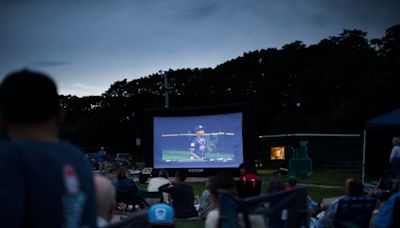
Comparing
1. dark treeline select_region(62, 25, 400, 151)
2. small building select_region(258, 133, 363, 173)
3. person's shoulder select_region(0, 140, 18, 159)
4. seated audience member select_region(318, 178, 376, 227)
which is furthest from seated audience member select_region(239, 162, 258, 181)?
dark treeline select_region(62, 25, 400, 151)

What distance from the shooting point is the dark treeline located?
3978cm

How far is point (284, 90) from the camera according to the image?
57.5 m

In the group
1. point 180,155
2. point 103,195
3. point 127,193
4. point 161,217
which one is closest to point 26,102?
point 103,195

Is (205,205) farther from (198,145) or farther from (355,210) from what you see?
(198,145)

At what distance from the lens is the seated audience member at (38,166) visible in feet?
5.85

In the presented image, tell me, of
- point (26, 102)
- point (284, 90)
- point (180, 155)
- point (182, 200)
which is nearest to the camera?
point (26, 102)

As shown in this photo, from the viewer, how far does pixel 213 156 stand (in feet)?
69.1

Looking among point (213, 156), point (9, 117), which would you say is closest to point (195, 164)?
point (213, 156)

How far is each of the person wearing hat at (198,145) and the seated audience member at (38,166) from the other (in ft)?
62.9

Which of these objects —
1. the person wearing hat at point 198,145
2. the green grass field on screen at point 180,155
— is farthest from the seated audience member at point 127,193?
the person wearing hat at point 198,145

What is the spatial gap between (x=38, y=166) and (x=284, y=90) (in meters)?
56.5

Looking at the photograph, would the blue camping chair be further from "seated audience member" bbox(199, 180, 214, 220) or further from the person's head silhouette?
the person's head silhouette

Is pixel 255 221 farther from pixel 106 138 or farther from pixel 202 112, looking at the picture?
pixel 106 138

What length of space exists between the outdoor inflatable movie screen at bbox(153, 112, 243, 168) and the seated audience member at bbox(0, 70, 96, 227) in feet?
61.8
